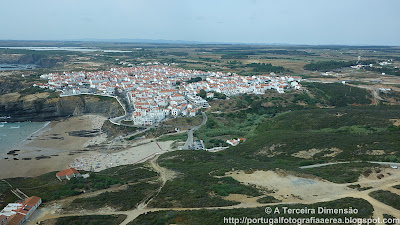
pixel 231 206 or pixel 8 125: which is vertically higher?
pixel 231 206

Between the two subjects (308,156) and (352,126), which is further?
(352,126)

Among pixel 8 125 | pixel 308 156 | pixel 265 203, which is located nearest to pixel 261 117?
pixel 308 156

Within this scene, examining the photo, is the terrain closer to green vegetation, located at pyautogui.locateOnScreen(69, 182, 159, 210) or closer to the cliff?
green vegetation, located at pyautogui.locateOnScreen(69, 182, 159, 210)

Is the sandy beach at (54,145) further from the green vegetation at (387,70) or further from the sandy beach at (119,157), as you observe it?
the green vegetation at (387,70)

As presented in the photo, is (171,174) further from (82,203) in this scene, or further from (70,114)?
(70,114)

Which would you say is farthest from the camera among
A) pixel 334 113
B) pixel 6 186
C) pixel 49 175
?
pixel 334 113

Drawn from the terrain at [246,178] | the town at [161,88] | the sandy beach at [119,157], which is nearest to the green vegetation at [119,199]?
the terrain at [246,178]

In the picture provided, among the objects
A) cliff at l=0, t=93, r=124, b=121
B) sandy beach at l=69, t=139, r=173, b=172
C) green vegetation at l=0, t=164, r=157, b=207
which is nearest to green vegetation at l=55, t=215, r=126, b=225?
green vegetation at l=0, t=164, r=157, b=207
